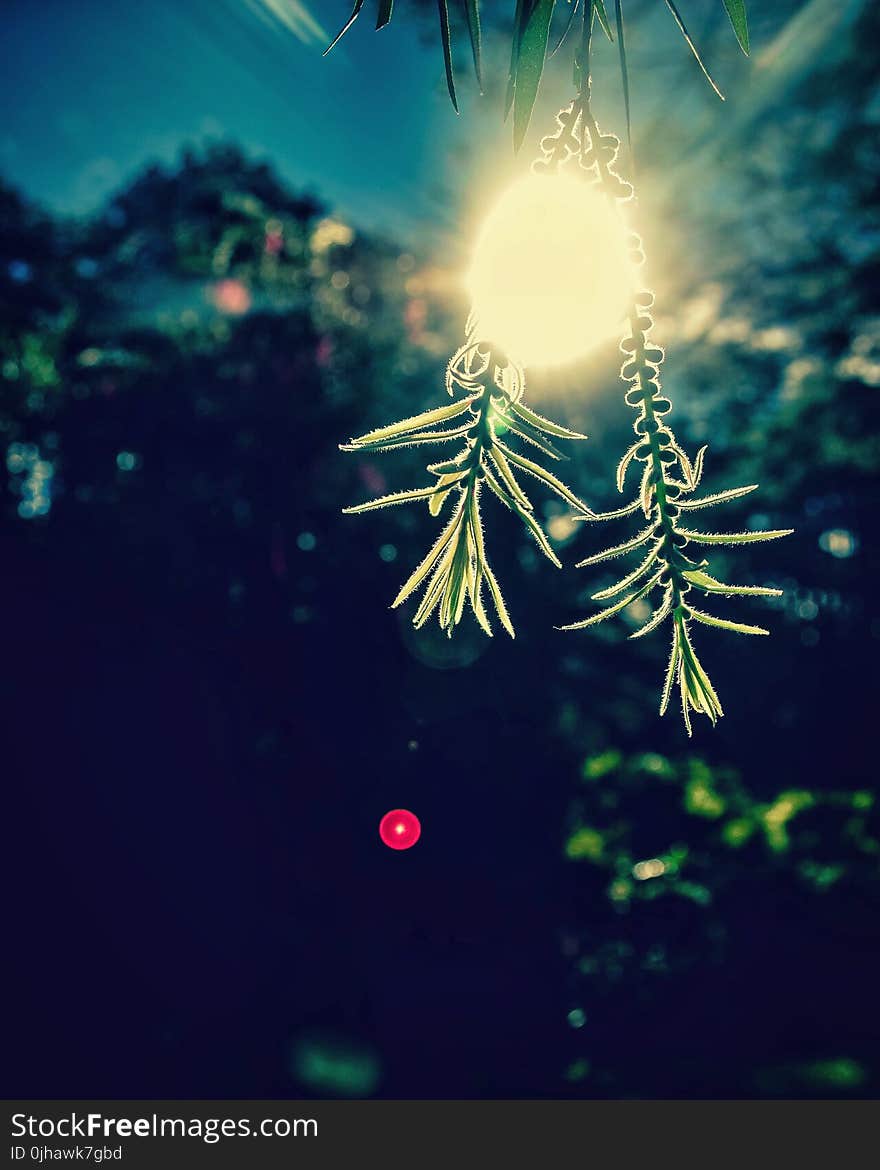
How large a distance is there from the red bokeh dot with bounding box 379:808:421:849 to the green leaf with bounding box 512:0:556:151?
4.93 m

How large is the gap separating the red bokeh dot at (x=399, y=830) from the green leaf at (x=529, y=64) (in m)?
4.93

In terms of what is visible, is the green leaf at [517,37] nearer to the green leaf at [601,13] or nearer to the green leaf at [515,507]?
the green leaf at [601,13]

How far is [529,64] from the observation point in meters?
0.63

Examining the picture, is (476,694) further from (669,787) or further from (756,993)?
(756,993)

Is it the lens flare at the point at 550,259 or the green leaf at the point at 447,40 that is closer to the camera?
the lens flare at the point at 550,259

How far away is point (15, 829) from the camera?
226 inches

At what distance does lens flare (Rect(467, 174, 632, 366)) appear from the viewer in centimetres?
56

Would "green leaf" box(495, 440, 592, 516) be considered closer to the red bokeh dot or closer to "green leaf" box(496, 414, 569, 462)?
"green leaf" box(496, 414, 569, 462)

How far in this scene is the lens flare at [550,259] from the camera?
56 cm

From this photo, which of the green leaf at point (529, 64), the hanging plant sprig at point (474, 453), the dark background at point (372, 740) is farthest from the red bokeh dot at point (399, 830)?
the green leaf at point (529, 64)

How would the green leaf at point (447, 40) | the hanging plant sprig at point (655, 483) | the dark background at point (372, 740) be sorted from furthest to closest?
the dark background at point (372, 740) < the green leaf at point (447, 40) < the hanging plant sprig at point (655, 483)

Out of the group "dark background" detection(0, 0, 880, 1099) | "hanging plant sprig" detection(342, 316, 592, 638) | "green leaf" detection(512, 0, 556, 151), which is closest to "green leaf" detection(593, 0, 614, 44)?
"green leaf" detection(512, 0, 556, 151)

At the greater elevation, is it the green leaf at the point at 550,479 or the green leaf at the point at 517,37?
the green leaf at the point at 517,37
